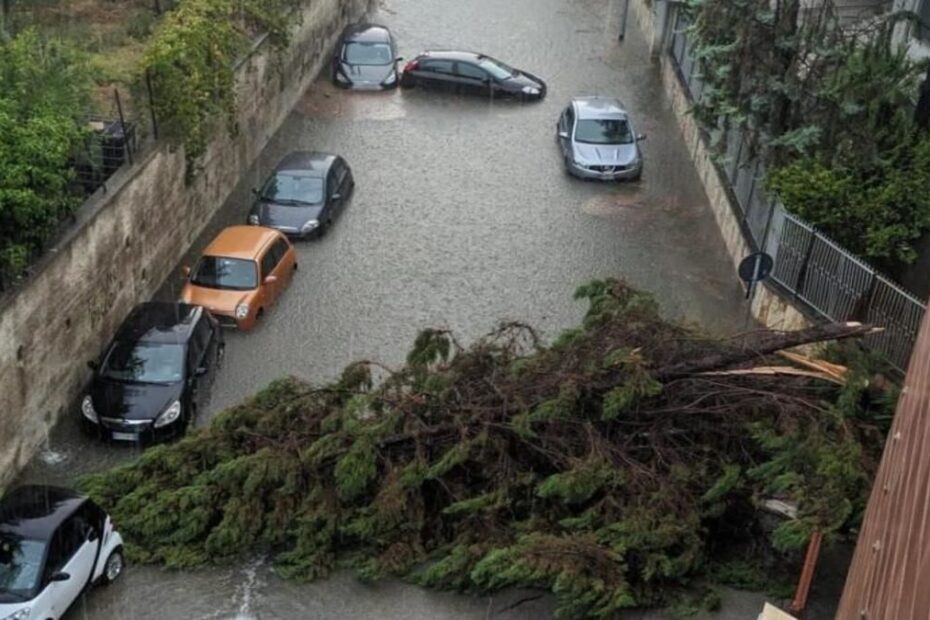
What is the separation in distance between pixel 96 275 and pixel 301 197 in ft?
19.1

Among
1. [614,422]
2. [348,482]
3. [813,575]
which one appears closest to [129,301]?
[348,482]

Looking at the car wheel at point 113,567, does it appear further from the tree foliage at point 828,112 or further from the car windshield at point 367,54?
the car windshield at point 367,54

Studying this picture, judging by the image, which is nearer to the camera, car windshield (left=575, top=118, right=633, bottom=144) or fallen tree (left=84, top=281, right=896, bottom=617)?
fallen tree (left=84, top=281, right=896, bottom=617)

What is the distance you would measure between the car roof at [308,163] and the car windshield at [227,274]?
12.8 ft

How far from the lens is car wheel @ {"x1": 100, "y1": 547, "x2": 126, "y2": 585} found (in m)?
11.9

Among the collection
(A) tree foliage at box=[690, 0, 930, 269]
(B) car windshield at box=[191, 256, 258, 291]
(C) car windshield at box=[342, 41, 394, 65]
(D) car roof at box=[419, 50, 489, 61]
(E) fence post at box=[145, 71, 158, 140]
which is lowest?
(B) car windshield at box=[191, 256, 258, 291]

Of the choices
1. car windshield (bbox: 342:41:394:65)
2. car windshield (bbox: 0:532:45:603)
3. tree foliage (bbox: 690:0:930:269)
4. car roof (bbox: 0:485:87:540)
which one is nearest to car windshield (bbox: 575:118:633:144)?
tree foliage (bbox: 690:0:930:269)

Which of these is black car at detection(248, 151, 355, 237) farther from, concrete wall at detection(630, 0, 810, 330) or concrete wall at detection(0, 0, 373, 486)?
concrete wall at detection(630, 0, 810, 330)

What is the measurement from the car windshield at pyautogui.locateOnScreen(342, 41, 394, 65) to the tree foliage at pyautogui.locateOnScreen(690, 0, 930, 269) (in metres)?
11.3

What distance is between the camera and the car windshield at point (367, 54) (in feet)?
95.2

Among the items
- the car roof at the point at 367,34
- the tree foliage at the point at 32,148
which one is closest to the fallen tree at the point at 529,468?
the tree foliage at the point at 32,148

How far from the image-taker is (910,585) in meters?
5.30

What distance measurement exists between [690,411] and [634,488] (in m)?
1.17

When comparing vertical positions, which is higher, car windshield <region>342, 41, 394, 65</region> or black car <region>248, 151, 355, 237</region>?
car windshield <region>342, 41, 394, 65</region>
